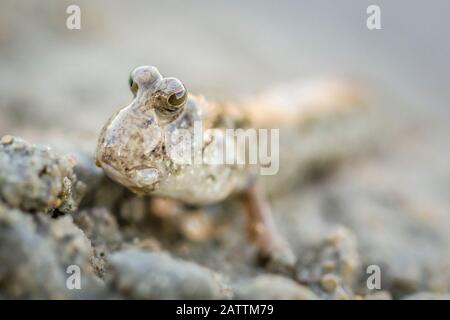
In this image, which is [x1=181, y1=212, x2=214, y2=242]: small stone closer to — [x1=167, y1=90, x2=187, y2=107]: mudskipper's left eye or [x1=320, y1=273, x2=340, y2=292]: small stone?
[x1=320, y1=273, x2=340, y2=292]: small stone

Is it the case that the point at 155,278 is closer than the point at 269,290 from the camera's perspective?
Yes

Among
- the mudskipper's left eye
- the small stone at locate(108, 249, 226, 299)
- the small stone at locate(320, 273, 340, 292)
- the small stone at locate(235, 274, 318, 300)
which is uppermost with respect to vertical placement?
the mudskipper's left eye

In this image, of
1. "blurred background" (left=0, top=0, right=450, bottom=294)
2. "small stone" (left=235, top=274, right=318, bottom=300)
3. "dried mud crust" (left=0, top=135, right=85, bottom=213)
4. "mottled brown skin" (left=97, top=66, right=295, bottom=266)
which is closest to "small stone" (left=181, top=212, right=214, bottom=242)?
"blurred background" (left=0, top=0, right=450, bottom=294)

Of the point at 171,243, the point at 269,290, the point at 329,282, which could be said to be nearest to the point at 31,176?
the point at 269,290

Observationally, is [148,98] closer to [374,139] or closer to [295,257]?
[295,257]

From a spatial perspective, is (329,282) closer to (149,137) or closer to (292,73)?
(149,137)

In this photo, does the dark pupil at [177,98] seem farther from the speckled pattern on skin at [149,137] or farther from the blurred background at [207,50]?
the blurred background at [207,50]

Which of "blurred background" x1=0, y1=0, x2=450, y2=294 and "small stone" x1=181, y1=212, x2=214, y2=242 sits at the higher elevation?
"blurred background" x1=0, y1=0, x2=450, y2=294
